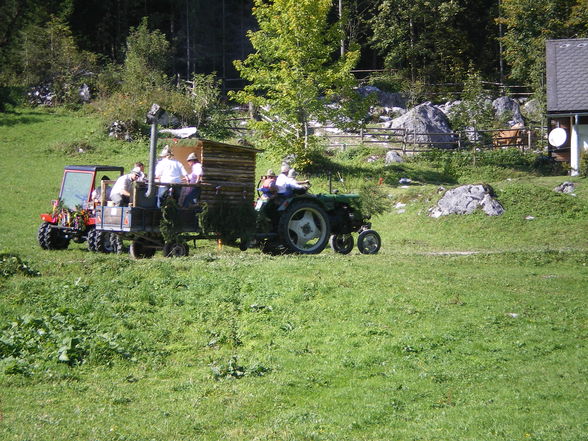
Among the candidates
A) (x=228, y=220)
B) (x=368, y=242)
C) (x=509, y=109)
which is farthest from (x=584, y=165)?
(x=228, y=220)

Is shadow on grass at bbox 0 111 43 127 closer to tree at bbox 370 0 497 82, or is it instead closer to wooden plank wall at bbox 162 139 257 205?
tree at bbox 370 0 497 82

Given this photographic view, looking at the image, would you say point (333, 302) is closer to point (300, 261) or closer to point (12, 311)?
point (300, 261)

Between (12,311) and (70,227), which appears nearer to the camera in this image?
(12,311)

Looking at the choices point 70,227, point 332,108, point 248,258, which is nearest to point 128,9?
point 332,108

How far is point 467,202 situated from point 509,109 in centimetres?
2481

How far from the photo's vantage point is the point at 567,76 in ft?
128

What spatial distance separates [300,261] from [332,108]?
21716 millimetres

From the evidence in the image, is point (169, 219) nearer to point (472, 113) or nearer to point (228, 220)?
point (228, 220)

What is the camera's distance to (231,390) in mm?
A: 9344

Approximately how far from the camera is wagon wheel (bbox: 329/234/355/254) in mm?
19922

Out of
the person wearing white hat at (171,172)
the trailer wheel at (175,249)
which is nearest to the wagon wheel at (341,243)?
the trailer wheel at (175,249)

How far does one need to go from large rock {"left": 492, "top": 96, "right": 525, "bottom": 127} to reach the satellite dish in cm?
833

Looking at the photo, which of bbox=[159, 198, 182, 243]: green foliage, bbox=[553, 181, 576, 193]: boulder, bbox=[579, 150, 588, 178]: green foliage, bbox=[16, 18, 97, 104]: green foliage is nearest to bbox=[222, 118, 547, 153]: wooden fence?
bbox=[579, 150, 588, 178]: green foliage

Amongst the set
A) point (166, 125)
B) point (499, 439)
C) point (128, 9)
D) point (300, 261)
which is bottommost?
point (499, 439)
